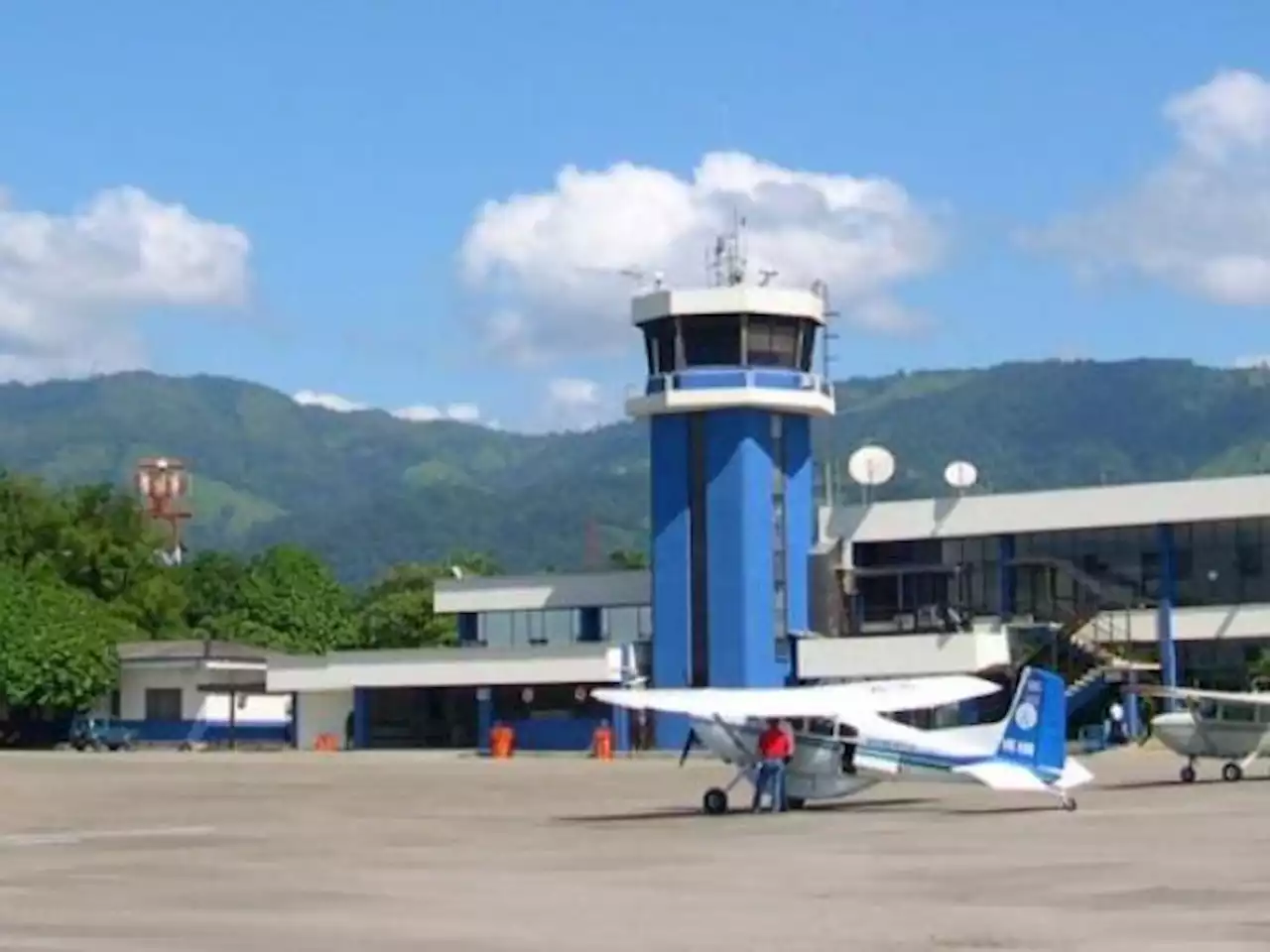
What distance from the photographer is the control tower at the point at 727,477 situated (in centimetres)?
7681

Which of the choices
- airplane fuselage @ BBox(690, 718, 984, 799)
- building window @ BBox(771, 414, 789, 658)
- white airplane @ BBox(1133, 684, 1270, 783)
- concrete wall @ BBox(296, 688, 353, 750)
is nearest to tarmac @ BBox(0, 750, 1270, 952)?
airplane fuselage @ BBox(690, 718, 984, 799)

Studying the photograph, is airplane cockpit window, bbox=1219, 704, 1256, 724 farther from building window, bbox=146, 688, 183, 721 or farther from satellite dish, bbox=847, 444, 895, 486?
building window, bbox=146, 688, 183, 721

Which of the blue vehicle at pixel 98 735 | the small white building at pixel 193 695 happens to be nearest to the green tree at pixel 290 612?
the small white building at pixel 193 695

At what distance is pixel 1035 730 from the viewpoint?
3619cm

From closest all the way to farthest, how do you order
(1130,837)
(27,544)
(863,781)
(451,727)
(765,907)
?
1. (765,907)
2. (1130,837)
3. (863,781)
4. (451,727)
5. (27,544)

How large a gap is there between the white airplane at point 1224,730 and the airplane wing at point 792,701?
365 inches

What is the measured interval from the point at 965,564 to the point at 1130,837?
50.5 m

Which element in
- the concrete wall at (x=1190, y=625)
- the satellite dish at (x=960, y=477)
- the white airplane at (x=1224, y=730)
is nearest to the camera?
the white airplane at (x=1224, y=730)

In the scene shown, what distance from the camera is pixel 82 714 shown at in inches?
3725

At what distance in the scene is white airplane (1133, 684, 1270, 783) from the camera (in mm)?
47688

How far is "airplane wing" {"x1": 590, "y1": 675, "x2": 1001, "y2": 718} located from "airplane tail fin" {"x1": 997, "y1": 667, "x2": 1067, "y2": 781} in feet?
9.51

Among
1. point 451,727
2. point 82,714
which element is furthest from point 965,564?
point 82,714

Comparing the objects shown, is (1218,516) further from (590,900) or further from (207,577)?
(207,577)

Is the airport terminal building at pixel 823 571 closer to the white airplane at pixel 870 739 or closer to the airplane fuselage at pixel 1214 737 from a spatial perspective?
the airplane fuselage at pixel 1214 737
